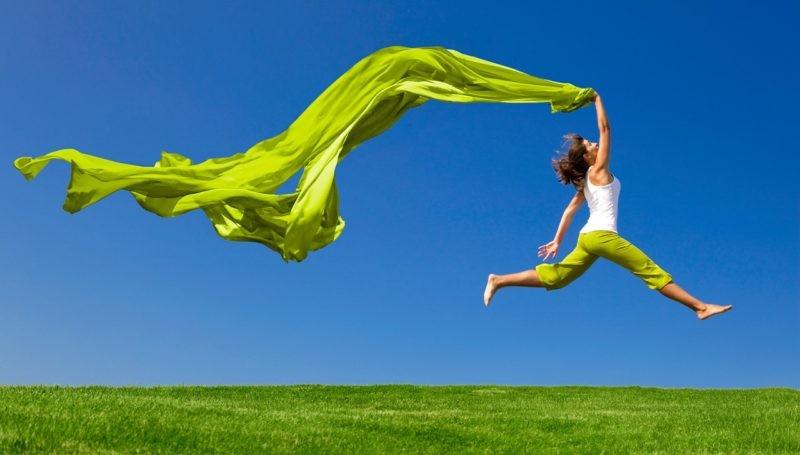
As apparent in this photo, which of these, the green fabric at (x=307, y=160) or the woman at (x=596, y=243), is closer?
the green fabric at (x=307, y=160)

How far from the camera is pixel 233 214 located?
30.4ft

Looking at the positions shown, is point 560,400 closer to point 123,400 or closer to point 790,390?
point 790,390

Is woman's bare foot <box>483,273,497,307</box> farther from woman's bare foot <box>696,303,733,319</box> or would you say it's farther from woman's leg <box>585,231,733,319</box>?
woman's bare foot <box>696,303,733,319</box>

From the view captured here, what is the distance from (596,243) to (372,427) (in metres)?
3.36

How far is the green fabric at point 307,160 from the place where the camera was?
28.2ft

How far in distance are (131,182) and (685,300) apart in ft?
19.4

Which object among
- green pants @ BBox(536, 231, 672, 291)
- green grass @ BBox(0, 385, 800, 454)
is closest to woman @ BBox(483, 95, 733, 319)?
green pants @ BBox(536, 231, 672, 291)

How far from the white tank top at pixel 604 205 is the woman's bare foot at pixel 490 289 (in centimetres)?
109

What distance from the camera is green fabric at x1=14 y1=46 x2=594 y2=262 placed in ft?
28.2

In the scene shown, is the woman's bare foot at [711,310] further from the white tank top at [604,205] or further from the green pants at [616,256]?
the white tank top at [604,205]

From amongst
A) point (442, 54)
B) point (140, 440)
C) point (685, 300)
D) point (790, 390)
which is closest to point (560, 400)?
point (790, 390)

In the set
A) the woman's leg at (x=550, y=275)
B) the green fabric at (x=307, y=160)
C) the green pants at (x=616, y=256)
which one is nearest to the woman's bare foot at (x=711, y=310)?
the green pants at (x=616, y=256)

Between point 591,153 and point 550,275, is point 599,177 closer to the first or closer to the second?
point 591,153

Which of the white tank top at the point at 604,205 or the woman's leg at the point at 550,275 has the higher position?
the white tank top at the point at 604,205
